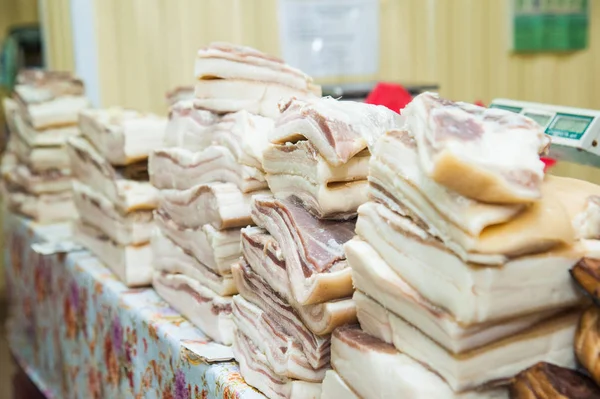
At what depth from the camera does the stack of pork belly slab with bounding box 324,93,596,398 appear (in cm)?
110

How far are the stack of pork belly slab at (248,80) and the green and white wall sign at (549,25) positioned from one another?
3.43 metres

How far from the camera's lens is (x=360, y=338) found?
1376mm

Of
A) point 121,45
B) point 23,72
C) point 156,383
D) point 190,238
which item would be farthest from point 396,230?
point 23,72

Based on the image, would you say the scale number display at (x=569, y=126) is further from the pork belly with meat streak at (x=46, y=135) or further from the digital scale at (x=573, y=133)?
the pork belly with meat streak at (x=46, y=135)

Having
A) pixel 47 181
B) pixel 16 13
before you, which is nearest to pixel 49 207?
pixel 47 181

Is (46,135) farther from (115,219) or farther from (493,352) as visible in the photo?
(493,352)

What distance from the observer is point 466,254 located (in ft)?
3.61

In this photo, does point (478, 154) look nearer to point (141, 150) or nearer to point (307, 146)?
point (307, 146)

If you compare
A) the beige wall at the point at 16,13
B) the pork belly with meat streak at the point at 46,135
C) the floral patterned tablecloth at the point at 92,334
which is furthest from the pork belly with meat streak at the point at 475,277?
the beige wall at the point at 16,13

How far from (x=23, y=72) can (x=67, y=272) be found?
5.67ft

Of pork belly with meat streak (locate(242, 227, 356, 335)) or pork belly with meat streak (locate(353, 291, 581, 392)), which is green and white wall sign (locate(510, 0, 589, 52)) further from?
pork belly with meat streak (locate(353, 291, 581, 392))

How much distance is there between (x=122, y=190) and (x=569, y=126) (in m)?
1.50

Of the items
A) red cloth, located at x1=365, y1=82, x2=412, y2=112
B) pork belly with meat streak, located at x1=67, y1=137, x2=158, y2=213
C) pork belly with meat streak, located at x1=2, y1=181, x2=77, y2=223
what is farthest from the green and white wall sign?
pork belly with meat streak, located at x1=67, y1=137, x2=158, y2=213

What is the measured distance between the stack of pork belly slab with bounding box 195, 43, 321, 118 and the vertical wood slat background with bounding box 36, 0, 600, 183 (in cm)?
180
